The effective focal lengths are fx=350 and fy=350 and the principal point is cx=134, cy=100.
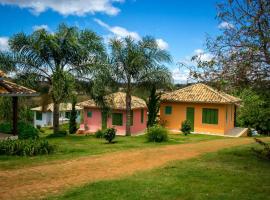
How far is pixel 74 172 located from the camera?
11727mm

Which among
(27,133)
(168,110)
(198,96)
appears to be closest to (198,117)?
(198,96)

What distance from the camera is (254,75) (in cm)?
1198

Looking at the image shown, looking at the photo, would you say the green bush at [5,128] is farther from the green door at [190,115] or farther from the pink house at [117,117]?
the green door at [190,115]

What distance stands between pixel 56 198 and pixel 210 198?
3.76 metres

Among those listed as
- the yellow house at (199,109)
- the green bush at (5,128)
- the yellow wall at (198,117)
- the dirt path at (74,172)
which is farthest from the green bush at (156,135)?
the yellow wall at (198,117)

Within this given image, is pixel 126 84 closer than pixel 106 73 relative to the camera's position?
No

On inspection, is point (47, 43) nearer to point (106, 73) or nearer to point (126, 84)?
point (106, 73)

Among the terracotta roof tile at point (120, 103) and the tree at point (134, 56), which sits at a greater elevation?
the tree at point (134, 56)

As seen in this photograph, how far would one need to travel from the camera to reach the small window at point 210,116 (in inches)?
1216

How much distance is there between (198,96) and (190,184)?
74.3 feet

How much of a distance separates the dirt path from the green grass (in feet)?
2.53

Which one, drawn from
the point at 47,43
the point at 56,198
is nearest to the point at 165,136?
the point at 47,43

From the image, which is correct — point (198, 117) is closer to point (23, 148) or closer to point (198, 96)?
point (198, 96)

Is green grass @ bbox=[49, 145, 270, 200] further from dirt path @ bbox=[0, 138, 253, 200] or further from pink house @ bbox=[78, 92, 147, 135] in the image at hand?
pink house @ bbox=[78, 92, 147, 135]
